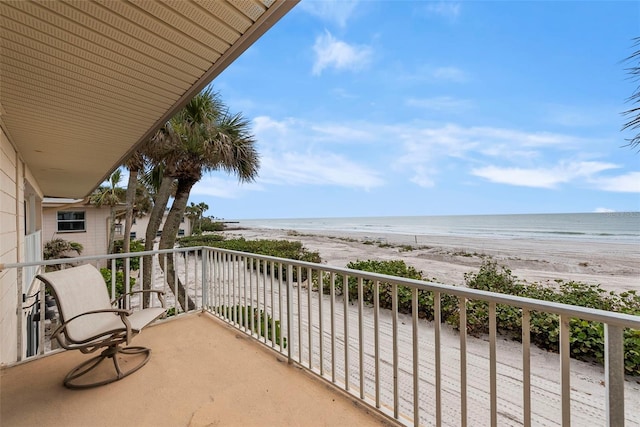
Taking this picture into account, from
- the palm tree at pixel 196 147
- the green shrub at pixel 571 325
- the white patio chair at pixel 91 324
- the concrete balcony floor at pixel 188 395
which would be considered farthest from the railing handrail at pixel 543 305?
the palm tree at pixel 196 147

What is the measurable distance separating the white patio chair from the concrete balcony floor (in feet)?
0.40

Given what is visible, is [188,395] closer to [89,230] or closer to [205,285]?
[205,285]

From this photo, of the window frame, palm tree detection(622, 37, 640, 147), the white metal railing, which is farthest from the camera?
the window frame

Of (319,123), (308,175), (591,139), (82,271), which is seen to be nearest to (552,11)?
(82,271)

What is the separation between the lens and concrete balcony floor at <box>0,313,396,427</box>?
70.7 inches

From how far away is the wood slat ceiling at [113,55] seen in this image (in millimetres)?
1472

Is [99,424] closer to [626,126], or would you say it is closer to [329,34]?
[626,126]

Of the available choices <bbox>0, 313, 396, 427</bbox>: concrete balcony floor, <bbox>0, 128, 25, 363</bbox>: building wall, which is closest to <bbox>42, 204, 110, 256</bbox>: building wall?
<bbox>0, 128, 25, 363</bbox>: building wall

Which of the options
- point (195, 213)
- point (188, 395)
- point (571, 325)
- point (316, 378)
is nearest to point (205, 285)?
point (188, 395)

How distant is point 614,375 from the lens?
1019 mm

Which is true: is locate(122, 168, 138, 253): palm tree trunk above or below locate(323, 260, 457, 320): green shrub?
above

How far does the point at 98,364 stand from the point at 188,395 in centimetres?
100

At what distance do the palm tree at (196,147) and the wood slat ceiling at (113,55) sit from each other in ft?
9.88

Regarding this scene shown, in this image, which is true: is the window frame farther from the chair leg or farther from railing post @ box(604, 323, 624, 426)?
railing post @ box(604, 323, 624, 426)
